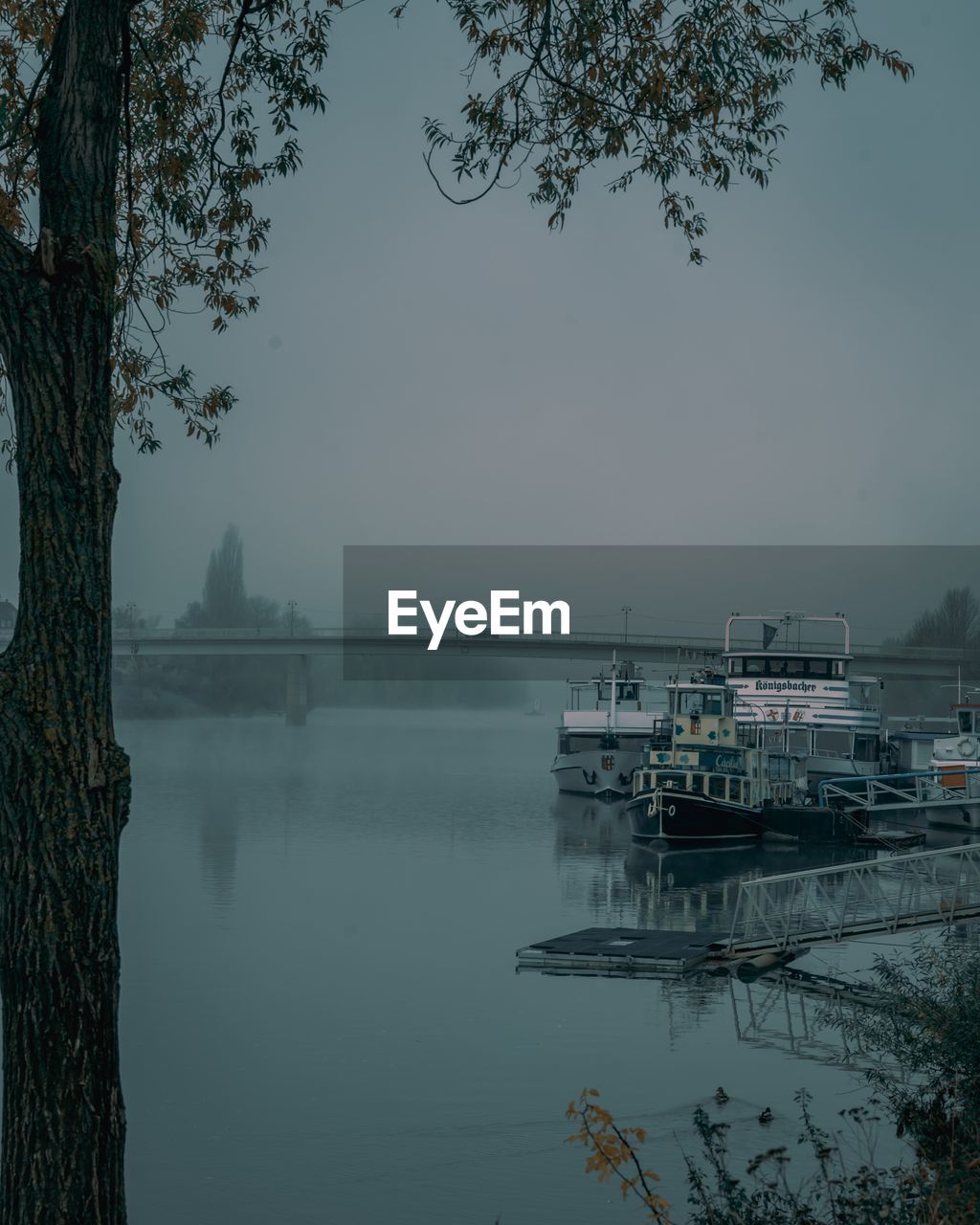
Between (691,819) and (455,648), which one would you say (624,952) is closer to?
(691,819)

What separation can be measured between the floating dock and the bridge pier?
8309 centimetres

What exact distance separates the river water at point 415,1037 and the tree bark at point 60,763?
21.7 feet

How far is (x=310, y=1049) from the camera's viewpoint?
18.3m

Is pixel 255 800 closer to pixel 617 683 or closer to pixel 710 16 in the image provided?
pixel 617 683

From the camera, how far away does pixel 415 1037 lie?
1884 centimetres

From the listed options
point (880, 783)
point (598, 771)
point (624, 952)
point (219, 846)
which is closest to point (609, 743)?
point (598, 771)

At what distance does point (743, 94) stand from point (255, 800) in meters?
51.1

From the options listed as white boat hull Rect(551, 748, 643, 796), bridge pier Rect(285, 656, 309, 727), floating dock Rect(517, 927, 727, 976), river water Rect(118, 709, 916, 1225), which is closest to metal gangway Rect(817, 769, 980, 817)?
river water Rect(118, 709, 916, 1225)

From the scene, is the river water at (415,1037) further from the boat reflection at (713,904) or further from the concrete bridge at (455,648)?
the concrete bridge at (455,648)

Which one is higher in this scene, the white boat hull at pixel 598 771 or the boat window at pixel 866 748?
the boat window at pixel 866 748

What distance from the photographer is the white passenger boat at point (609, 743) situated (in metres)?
63.2

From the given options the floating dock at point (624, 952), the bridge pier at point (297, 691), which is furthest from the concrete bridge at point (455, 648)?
the floating dock at point (624, 952)

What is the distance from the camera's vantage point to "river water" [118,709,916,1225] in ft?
43.2

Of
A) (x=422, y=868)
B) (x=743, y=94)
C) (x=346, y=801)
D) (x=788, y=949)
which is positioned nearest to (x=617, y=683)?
(x=346, y=801)
